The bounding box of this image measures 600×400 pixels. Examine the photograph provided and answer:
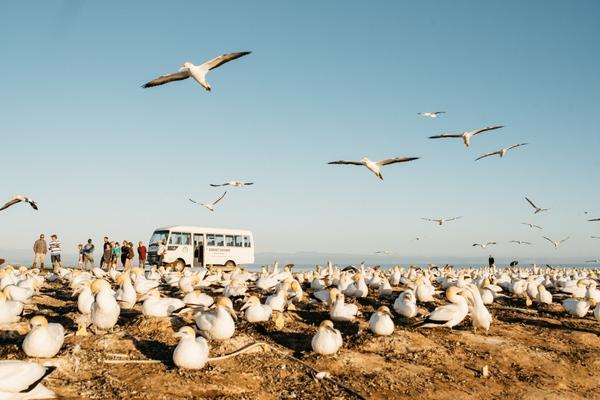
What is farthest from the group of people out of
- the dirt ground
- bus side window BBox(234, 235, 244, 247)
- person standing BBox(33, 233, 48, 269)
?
the dirt ground

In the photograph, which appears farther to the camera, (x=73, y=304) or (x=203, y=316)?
(x=73, y=304)

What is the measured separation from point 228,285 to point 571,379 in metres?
10.2

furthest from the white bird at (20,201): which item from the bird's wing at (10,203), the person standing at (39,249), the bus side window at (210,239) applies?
the bus side window at (210,239)

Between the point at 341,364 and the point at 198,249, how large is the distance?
28.8 m

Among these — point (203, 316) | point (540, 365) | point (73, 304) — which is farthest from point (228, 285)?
point (540, 365)

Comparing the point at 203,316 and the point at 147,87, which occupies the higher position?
the point at 147,87

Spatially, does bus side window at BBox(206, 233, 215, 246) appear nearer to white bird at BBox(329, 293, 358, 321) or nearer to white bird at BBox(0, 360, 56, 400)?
white bird at BBox(329, 293, 358, 321)

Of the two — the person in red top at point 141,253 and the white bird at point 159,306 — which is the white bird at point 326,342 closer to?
the white bird at point 159,306

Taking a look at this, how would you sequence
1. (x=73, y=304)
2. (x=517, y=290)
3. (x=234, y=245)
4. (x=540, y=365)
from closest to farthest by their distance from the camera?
(x=540, y=365), (x=73, y=304), (x=517, y=290), (x=234, y=245)

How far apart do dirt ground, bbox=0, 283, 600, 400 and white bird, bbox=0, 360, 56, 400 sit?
0.57 m

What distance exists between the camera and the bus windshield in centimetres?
3591

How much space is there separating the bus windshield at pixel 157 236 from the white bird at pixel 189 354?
1084 inches

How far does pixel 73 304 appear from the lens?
16203 mm

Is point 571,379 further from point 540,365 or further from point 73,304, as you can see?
point 73,304
